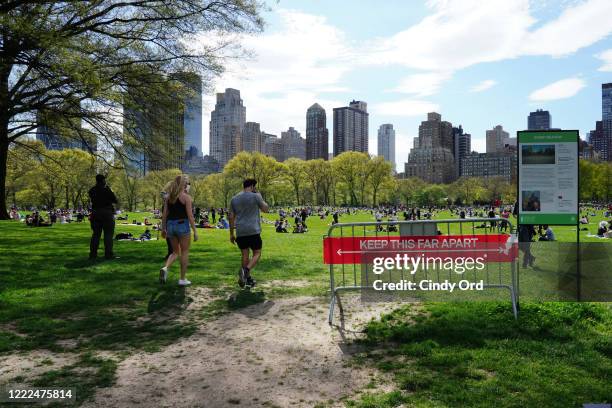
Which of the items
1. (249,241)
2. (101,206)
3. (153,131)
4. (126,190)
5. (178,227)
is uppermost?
(153,131)

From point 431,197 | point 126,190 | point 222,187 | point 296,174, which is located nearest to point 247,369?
point 222,187

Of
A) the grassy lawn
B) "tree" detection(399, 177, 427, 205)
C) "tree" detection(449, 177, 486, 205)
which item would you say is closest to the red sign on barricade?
the grassy lawn

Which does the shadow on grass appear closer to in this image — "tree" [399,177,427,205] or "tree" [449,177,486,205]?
"tree" [399,177,427,205]

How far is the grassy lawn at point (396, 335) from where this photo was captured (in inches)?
148

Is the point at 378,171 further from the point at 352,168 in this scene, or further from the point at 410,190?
the point at 410,190

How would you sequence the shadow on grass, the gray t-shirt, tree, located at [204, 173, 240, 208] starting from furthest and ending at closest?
tree, located at [204, 173, 240, 208] < the gray t-shirt < the shadow on grass

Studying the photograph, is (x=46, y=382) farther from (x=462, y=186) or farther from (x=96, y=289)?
(x=462, y=186)

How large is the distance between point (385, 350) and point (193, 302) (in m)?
3.37

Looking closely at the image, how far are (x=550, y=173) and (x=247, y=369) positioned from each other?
5.54m

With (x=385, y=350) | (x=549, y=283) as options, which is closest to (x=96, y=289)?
(x=385, y=350)

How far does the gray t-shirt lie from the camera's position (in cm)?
770

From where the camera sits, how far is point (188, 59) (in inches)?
651

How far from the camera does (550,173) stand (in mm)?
6891

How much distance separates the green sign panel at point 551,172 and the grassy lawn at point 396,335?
1583mm
